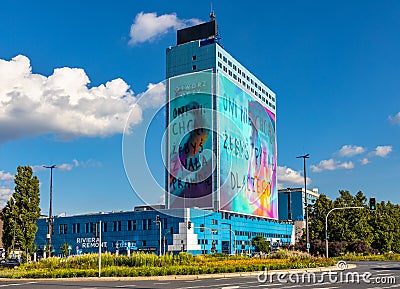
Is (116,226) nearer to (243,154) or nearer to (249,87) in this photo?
(243,154)

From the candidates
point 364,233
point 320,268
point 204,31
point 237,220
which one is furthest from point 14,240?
point 204,31

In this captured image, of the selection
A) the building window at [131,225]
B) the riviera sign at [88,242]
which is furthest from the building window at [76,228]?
the building window at [131,225]

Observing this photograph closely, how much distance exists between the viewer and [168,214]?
4385 inches

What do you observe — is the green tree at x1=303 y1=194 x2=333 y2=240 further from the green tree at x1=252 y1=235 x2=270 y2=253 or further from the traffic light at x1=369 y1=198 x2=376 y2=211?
the traffic light at x1=369 y1=198 x2=376 y2=211

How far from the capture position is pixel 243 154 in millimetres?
137125

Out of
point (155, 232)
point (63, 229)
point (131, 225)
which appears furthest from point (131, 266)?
point (63, 229)

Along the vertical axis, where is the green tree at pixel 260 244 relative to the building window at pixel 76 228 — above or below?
below

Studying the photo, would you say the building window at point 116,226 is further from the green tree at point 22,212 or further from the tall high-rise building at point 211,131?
the green tree at point 22,212

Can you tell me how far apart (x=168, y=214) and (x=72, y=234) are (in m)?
27.8

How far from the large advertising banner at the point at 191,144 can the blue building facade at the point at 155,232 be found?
11.7 m

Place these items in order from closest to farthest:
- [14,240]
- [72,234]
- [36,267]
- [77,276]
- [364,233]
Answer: [77,276], [36,267], [14,240], [364,233], [72,234]

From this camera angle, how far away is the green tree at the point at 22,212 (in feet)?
188

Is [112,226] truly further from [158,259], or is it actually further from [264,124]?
[158,259]

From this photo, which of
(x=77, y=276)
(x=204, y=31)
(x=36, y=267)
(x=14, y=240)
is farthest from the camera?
(x=204, y=31)
